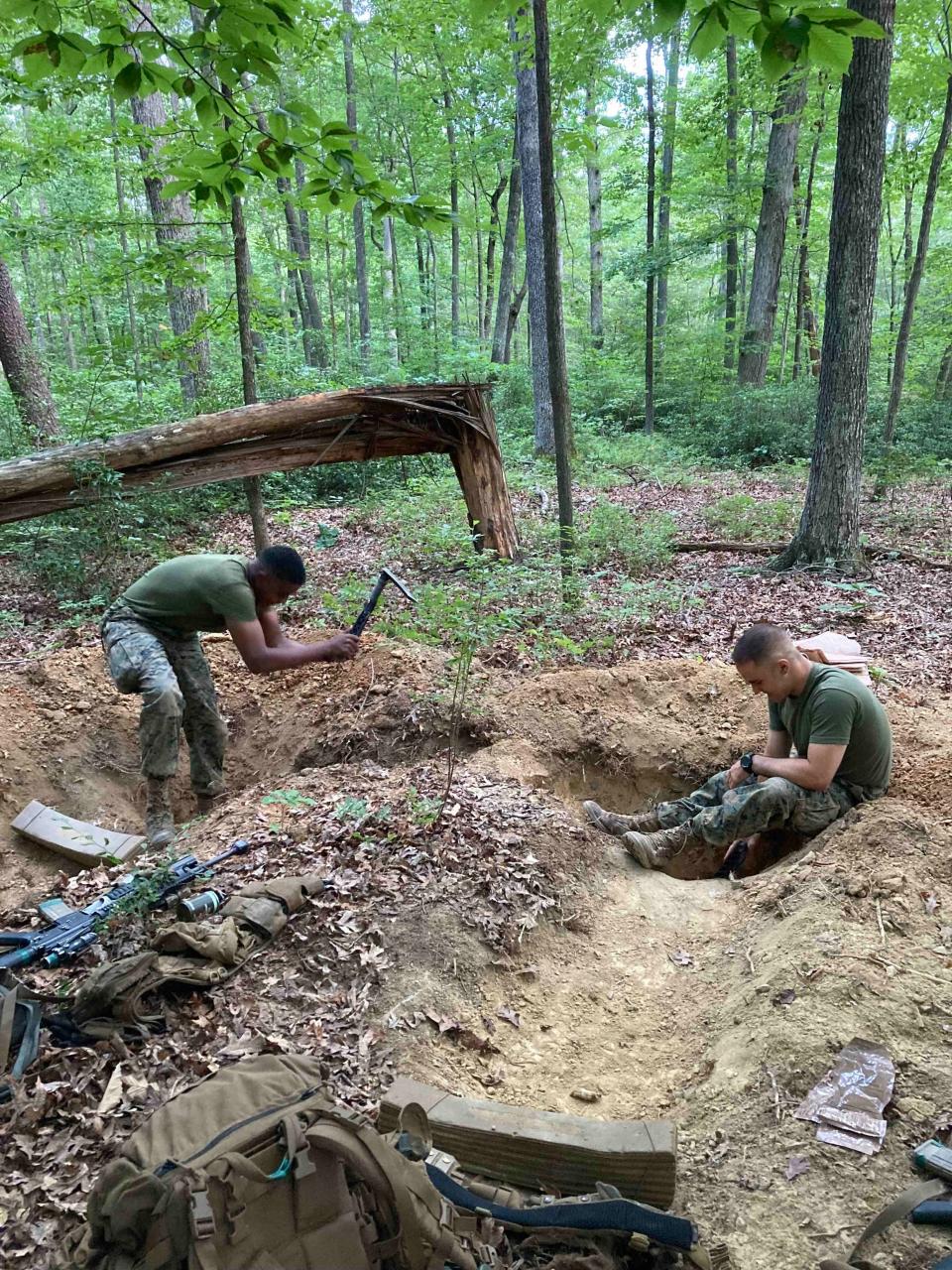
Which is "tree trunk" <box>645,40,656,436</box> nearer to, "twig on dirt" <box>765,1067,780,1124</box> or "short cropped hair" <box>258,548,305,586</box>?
"short cropped hair" <box>258,548,305,586</box>

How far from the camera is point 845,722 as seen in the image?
13.0 feet

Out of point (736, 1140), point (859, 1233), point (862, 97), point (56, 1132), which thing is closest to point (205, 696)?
point (56, 1132)

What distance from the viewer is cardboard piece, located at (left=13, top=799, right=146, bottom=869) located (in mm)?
4465

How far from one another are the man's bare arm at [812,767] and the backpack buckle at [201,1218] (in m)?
3.42

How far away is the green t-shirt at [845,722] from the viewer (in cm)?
396

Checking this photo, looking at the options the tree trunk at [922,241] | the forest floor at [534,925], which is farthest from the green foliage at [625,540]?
the tree trunk at [922,241]

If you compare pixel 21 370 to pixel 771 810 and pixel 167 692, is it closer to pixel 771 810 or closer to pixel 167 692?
pixel 167 692

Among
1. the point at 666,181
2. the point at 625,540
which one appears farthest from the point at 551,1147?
the point at 666,181

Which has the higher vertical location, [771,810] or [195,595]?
[195,595]

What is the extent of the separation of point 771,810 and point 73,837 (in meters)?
4.23

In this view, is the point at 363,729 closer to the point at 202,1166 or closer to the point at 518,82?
the point at 202,1166

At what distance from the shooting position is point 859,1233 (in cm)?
207

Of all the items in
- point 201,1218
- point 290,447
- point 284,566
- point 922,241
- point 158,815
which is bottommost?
point 158,815

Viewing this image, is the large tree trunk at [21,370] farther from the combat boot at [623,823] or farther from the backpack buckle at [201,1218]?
the backpack buckle at [201,1218]
